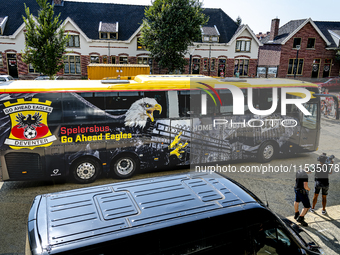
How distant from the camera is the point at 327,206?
26.8ft

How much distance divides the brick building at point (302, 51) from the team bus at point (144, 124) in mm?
28585

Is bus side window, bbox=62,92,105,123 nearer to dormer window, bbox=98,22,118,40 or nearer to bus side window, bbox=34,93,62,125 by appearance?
bus side window, bbox=34,93,62,125

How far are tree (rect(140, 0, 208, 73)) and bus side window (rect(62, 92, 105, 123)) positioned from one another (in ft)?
63.1

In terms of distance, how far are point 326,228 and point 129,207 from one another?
5691 millimetres

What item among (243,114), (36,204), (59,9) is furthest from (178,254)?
(59,9)

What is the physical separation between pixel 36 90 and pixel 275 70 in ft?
118

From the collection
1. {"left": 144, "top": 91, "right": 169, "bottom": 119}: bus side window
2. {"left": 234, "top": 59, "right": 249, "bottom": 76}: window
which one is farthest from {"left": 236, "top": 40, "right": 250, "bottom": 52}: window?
{"left": 144, "top": 91, "right": 169, "bottom": 119}: bus side window

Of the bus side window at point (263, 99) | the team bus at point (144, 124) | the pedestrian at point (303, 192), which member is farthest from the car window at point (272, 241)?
the bus side window at point (263, 99)

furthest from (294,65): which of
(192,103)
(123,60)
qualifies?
(192,103)

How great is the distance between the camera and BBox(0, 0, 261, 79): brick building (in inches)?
1244

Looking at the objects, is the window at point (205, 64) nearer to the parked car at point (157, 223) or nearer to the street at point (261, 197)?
the street at point (261, 197)

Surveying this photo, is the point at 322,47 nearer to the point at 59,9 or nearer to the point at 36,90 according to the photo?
the point at 59,9

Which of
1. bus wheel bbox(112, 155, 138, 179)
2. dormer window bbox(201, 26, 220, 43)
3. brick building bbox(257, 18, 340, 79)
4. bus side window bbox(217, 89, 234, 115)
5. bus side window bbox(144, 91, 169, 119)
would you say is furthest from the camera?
brick building bbox(257, 18, 340, 79)

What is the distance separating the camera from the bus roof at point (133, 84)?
8328 millimetres
